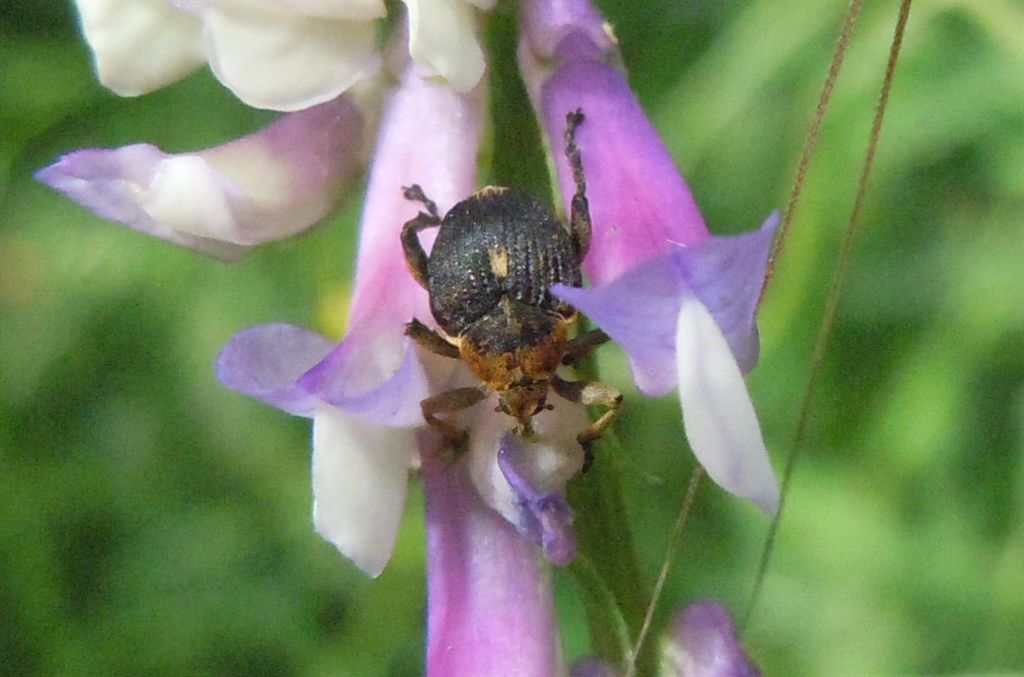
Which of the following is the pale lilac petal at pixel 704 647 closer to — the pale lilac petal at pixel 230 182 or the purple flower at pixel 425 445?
the purple flower at pixel 425 445

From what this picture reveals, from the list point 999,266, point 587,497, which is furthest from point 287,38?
point 999,266

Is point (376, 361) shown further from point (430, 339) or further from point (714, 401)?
point (714, 401)

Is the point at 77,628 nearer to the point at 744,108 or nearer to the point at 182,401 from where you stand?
the point at 182,401

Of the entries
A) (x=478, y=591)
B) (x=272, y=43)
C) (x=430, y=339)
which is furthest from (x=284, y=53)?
(x=478, y=591)

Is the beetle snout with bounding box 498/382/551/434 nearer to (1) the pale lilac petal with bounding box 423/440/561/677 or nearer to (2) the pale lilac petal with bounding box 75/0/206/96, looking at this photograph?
(1) the pale lilac petal with bounding box 423/440/561/677

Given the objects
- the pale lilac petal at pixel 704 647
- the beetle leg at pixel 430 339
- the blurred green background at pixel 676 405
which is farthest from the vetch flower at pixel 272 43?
the blurred green background at pixel 676 405
